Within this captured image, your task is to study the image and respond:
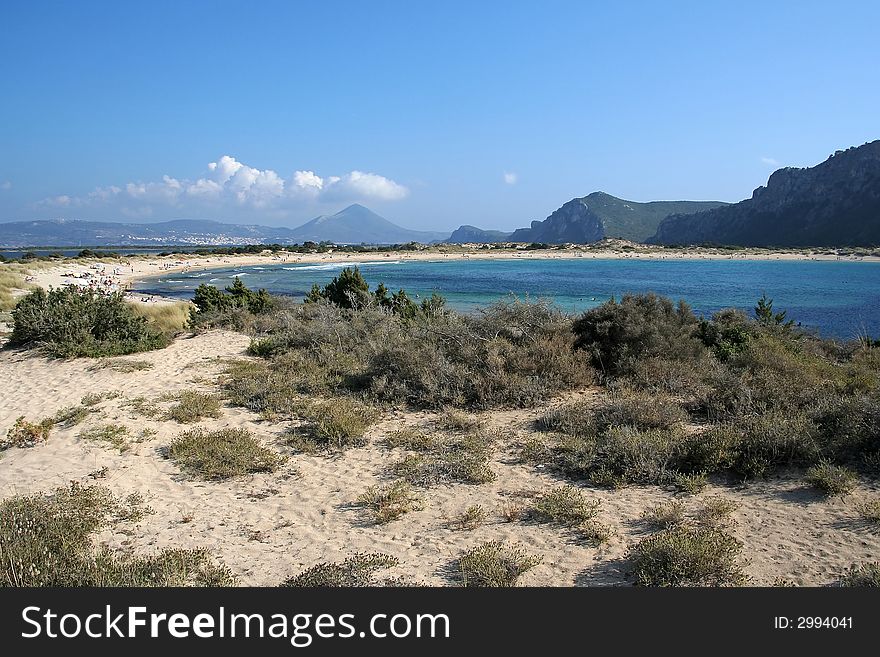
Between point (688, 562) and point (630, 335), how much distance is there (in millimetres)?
6846

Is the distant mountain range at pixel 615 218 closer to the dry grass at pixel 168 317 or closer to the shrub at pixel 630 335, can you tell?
the dry grass at pixel 168 317

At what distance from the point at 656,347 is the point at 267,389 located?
740 centimetres

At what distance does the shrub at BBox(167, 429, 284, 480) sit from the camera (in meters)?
6.54

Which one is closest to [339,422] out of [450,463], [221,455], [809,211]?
[221,455]

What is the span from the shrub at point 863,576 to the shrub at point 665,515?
130cm

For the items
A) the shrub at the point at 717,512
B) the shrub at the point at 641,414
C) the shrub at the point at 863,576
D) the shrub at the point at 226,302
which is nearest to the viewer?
the shrub at the point at 863,576

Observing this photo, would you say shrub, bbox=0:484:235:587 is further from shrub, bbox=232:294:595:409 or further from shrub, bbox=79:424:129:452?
shrub, bbox=232:294:595:409

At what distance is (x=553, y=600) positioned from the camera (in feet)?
11.6

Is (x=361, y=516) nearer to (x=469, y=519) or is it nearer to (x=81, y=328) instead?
(x=469, y=519)

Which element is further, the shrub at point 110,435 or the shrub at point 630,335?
the shrub at point 630,335

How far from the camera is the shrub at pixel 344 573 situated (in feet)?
13.4

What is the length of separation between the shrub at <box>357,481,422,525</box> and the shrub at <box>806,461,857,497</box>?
13.5 feet

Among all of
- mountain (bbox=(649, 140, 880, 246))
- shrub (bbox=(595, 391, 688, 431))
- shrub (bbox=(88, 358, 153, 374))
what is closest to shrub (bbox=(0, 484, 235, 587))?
shrub (bbox=(595, 391, 688, 431))

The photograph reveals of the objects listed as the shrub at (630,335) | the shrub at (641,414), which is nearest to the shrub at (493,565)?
the shrub at (641,414)
